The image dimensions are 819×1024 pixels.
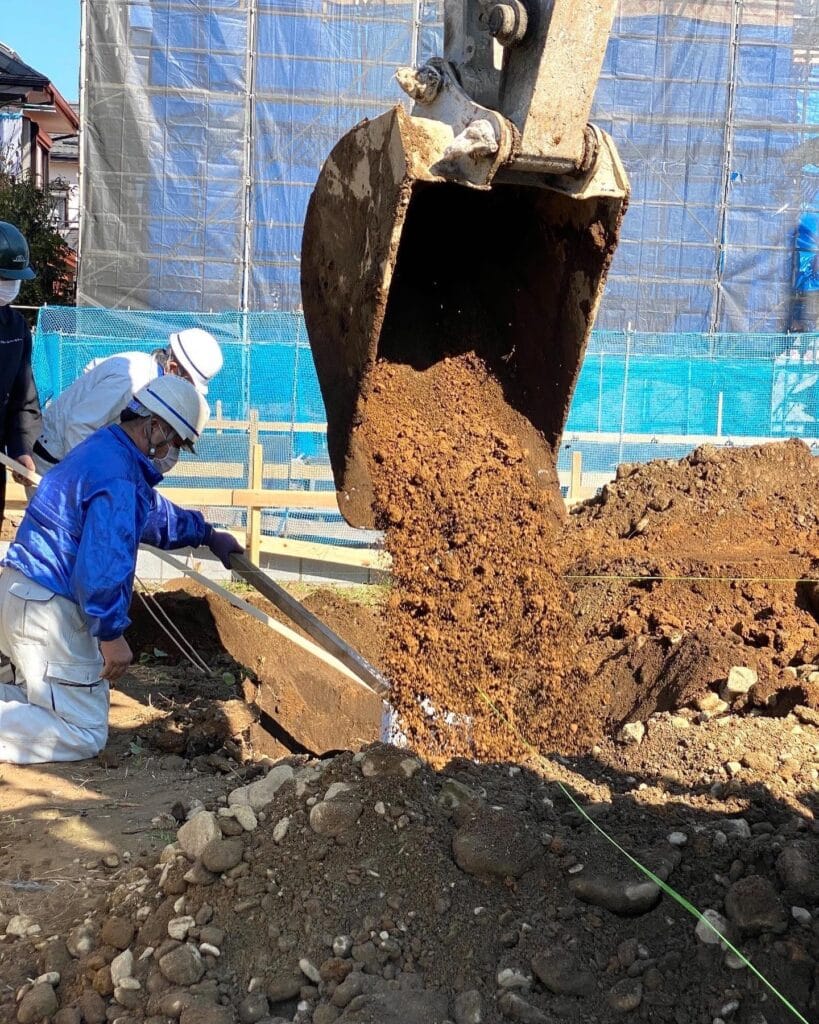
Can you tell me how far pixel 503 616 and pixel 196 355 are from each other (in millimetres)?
2210

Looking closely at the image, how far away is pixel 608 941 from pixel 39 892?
1911 millimetres

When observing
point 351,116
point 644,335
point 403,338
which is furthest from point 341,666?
point 351,116

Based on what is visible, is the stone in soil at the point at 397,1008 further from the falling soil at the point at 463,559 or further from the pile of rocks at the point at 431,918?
the falling soil at the point at 463,559

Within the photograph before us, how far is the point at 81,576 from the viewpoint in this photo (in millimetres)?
4273

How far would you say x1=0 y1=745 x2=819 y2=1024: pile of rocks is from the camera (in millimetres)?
2570

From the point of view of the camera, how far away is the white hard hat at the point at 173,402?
440 centimetres

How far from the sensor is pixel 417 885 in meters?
2.95

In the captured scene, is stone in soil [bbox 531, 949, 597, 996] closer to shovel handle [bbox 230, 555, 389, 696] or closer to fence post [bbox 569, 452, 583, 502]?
shovel handle [bbox 230, 555, 389, 696]

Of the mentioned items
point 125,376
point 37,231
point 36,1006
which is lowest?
point 36,1006

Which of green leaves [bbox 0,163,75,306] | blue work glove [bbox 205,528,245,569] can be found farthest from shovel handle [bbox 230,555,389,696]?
green leaves [bbox 0,163,75,306]

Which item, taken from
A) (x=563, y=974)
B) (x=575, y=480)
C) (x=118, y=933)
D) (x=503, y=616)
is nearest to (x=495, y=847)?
(x=563, y=974)

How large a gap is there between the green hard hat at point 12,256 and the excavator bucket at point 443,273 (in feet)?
6.02

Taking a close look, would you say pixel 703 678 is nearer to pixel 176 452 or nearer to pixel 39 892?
pixel 176 452

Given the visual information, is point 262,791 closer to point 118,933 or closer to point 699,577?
point 118,933
